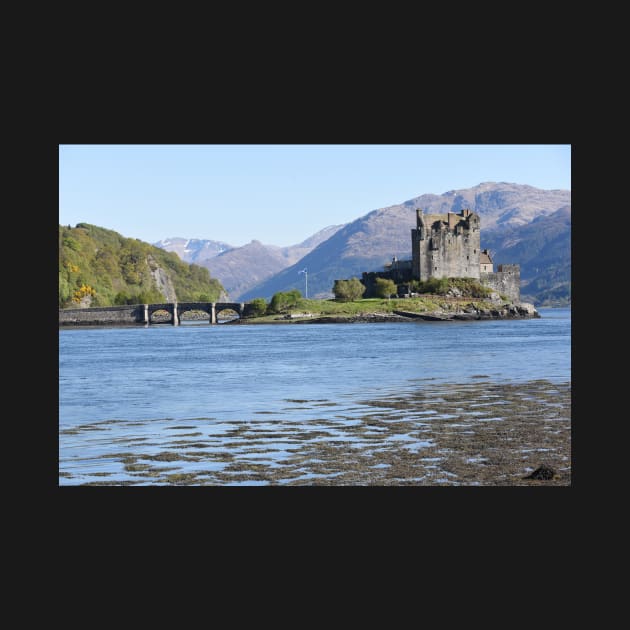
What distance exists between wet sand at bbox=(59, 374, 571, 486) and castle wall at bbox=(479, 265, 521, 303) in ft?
427

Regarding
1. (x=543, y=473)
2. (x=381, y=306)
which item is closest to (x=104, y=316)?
(x=381, y=306)

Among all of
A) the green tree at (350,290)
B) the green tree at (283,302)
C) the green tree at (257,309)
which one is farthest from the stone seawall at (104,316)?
the green tree at (350,290)

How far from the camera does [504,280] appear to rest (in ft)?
515

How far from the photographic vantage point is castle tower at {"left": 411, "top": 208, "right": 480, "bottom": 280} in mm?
148625

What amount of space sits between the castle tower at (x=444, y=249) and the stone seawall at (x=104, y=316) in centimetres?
4301

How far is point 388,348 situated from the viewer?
6744 cm

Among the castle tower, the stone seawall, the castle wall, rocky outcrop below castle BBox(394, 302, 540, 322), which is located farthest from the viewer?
the castle wall

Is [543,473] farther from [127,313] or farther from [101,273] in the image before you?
[101,273]

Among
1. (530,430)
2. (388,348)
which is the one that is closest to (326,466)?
(530,430)

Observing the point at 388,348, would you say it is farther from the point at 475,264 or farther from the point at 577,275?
the point at 475,264

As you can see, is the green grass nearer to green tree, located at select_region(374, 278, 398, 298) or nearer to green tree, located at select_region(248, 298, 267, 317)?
green tree, located at select_region(374, 278, 398, 298)

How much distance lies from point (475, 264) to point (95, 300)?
60.5 m

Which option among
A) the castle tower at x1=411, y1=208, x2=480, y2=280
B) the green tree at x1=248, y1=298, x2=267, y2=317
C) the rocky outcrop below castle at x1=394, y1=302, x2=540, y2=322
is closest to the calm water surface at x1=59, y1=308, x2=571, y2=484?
the rocky outcrop below castle at x1=394, y1=302, x2=540, y2=322

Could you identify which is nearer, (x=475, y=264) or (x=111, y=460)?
(x=111, y=460)
